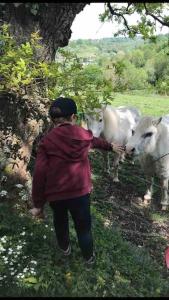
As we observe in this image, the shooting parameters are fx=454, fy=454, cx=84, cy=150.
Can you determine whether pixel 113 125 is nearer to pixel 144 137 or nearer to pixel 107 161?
pixel 107 161

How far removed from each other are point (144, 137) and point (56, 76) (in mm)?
3861

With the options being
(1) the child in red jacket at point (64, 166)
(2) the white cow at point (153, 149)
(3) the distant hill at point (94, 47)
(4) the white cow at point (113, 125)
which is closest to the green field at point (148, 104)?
(3) the distant hill at point (94, 47)

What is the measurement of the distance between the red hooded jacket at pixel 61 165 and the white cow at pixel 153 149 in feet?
12.4

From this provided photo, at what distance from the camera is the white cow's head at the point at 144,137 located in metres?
8.25

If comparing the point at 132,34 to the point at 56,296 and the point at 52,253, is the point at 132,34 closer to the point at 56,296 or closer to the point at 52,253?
the point at 52,253

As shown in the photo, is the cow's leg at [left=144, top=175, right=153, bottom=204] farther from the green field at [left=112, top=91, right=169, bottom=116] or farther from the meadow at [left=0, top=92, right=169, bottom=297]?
the green field at [left=112, top=91, right=169, bottom=116]

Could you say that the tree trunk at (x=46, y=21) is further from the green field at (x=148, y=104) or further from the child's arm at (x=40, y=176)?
the green field at (x=148, y=104)

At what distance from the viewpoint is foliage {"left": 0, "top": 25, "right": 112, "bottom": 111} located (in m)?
4.80

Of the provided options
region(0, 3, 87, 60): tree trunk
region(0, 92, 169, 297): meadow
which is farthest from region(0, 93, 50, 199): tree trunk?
region(0, 3, 87, 60): tree trunk

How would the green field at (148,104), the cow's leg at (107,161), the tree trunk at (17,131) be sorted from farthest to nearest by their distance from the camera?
the green field at (148,104) → the cow's leg at (107,161) → the tree trunk at (17,131)

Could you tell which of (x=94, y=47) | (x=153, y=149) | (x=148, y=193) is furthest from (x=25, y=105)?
(x=94, y=47)

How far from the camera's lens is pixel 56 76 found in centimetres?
495

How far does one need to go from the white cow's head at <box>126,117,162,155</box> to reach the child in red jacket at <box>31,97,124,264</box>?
11.4 ft

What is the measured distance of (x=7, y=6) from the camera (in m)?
6.60
